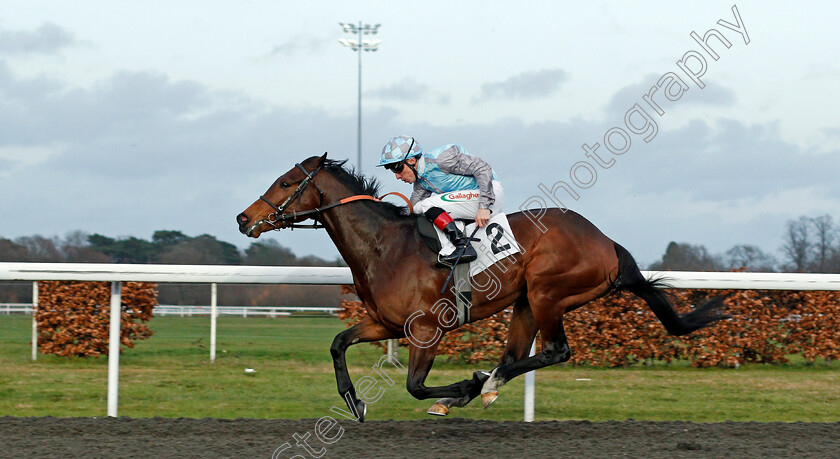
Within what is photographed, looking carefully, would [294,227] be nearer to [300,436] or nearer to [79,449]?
[300,436]

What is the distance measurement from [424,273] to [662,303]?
1405 millimetres

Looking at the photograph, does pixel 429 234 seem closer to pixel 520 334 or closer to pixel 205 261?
pixel 520 334

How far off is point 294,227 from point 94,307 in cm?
351

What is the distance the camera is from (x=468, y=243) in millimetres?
4070

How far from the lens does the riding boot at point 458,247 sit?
4023 mm

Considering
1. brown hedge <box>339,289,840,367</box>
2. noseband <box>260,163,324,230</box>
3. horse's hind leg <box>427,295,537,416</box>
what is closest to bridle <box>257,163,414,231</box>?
noseband <box>260,163,324,230</box>

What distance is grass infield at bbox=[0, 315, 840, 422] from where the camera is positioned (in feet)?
17.3

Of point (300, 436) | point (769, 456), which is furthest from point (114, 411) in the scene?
point (769, 456)

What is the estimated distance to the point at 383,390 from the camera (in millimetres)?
5902

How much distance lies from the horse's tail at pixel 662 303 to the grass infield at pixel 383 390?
916 mm

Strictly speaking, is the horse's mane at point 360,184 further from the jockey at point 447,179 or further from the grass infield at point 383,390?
the grass infield at point 383,390

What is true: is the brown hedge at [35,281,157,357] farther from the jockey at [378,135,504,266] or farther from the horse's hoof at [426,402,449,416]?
the horse's hoof at [426,402,449,416]

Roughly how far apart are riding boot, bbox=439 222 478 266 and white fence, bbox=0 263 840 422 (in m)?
0.93

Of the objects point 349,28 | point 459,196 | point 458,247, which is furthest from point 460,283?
point 349,28
